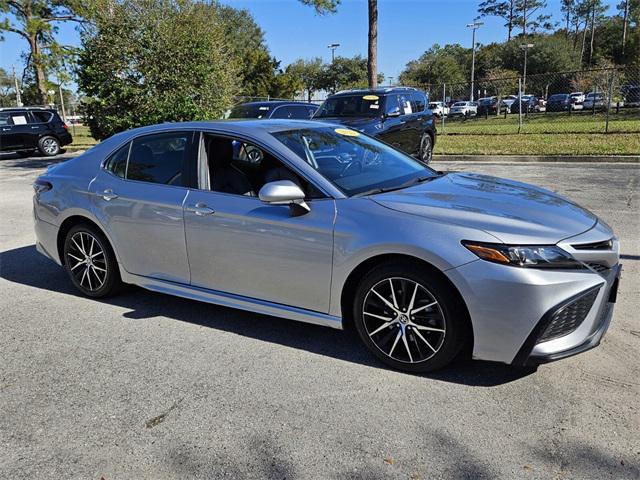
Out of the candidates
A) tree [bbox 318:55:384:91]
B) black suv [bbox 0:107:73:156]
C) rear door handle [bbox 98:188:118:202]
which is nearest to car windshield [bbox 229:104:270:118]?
rear door handle [bbox 98:188:118:202]

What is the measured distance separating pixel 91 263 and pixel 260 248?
1.91 meters

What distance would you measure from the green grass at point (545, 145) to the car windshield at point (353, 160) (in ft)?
35.4

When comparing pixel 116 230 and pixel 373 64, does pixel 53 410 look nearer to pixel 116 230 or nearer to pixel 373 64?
pixel 116 230

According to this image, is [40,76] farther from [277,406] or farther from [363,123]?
[277,406]

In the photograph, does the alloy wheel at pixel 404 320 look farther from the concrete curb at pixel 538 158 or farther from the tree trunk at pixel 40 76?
the tree trunk at pixel 40 76

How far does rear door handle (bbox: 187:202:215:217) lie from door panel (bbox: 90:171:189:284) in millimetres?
113

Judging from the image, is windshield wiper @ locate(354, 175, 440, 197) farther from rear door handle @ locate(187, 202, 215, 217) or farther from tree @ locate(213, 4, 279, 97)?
tree @ locate(213, 4, 279, 97)

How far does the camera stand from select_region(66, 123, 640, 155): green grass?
13609 mm

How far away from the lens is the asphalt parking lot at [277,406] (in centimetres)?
253

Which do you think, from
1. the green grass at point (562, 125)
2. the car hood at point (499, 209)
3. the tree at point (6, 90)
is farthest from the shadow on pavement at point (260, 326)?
the tree at point (6, 90)

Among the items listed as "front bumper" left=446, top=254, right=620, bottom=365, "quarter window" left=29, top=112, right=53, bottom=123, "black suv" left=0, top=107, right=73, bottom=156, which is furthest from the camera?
"quarter window" left=29, top=112, right=53, bottom=123

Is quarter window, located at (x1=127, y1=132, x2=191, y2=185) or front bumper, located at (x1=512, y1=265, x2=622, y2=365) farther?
quarter window, located at (x1=127, y1=132, x2=191, y2=185)

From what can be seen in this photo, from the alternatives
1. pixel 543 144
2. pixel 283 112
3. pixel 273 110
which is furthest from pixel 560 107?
pixel 273 110

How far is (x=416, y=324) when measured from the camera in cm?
317
